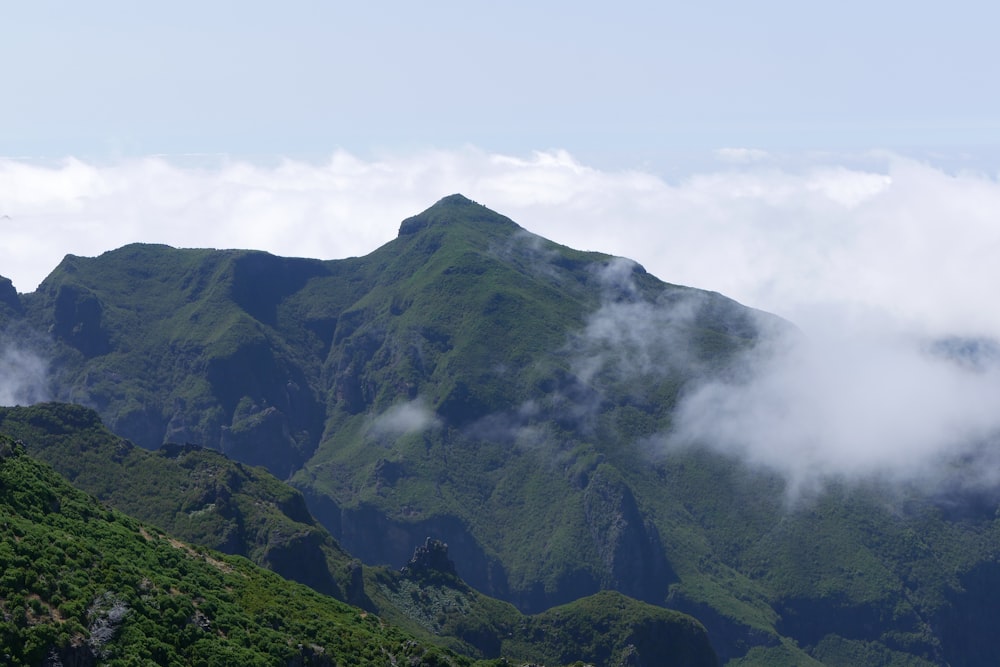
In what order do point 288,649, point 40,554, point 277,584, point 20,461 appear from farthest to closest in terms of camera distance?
point 277,584
point 20,461
point 288,649
point 40,554

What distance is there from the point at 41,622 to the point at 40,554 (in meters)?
9.93

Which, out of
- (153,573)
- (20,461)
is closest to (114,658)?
(153,573)

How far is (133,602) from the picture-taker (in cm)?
11012

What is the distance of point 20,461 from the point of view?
128 metres

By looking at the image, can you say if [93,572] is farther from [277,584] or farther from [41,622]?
[277,584]

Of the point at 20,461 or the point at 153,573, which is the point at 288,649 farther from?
the point at 20,461

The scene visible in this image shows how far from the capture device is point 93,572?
112125 mm

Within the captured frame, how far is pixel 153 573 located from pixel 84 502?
16276 mm

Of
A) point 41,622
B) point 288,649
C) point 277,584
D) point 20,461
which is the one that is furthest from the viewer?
point 277,584

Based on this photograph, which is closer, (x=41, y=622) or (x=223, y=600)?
(x=41, y=622)

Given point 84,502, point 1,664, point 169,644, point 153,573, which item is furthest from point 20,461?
point 1,664

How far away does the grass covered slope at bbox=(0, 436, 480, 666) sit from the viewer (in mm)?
101625

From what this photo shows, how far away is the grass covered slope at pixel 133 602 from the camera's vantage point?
101625mm

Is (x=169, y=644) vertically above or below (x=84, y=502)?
below
